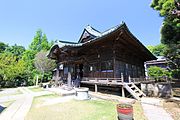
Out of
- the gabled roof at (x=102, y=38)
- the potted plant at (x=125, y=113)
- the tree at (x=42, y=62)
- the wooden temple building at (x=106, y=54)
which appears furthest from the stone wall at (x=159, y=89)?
the tree at (x=42, y=62)

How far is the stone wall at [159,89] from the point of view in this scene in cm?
1001

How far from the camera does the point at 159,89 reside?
33.7 feet

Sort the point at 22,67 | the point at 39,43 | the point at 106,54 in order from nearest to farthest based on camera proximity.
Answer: the point at 106,54 < the point at 22,67 < the point at 39,43

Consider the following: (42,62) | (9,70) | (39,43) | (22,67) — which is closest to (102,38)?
(42,62)

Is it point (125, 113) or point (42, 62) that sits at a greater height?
point (42, 62)

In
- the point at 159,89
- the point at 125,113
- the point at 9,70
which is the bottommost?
the point at 125,113

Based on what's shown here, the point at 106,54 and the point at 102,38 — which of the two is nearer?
the point at 102,38

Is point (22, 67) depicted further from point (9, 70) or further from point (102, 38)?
point (102, 38)

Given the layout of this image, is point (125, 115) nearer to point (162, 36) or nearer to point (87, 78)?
point (87, 78)

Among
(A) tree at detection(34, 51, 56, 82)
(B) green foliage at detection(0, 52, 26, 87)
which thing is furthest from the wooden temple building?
(B) green foliage at detection(0, 52, 26, 87)

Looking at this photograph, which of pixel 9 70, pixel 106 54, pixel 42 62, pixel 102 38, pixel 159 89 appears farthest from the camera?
pixel 42 62

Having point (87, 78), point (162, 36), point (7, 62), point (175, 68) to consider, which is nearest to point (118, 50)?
point (87, 78)

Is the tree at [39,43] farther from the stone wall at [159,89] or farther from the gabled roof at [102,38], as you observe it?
the stone wall at [159,89]

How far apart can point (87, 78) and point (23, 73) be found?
61.5ft
